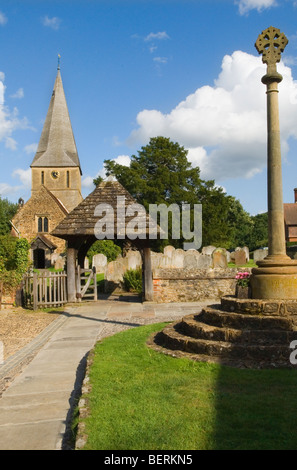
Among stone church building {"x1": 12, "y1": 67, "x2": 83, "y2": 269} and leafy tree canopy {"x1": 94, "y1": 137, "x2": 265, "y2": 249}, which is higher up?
stone church building {"x1": 12, "y1": 67, "x2": 83, "y2": 269}

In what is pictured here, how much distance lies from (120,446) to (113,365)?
2.63 metres

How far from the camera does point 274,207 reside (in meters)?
7.41

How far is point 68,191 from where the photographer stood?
56188mm

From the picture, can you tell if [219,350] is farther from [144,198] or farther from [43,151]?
[43,151]

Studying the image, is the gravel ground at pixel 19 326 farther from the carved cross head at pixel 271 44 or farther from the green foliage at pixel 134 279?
the carved cross head at pixel 271 44

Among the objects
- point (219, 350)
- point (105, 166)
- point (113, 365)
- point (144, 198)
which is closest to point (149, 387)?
point (113, 365)

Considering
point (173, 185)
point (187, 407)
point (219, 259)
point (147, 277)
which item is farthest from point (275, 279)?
point (173, 185)

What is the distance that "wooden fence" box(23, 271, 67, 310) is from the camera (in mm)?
13742

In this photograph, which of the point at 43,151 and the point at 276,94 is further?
the point at 43,151

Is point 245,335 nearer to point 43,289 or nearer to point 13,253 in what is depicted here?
point 43,289

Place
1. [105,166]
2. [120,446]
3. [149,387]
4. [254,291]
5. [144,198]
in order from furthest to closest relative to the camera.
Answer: [105,166] < [144,198] < [254,291] < [149,387] < [120,446]
